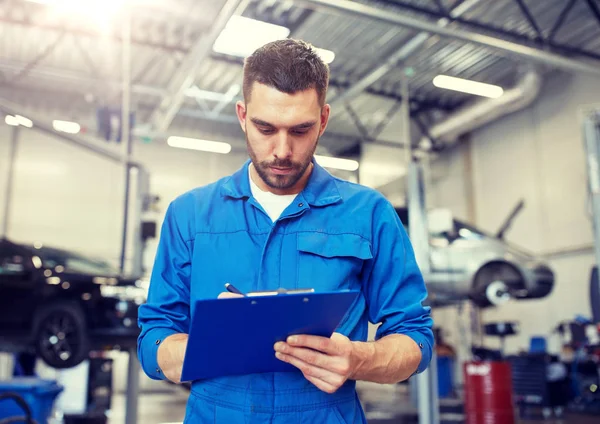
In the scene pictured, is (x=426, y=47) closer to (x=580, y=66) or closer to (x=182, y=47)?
(x=580, y=66)

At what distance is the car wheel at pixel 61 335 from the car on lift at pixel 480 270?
386 cm

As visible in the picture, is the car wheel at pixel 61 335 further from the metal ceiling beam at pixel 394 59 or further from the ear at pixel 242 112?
the metal ceiling beam at pixel 394 59

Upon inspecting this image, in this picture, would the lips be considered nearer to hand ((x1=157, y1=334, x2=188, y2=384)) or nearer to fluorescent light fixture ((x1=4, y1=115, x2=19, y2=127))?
hand ((x1=157, y1=334, x2=188, y2=384))

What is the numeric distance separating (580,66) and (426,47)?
2329 millimetres

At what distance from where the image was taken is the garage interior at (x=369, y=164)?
16.6 ft

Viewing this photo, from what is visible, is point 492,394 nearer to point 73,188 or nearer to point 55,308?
point 55,308

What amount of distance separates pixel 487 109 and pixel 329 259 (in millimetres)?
9531

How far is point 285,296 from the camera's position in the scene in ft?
3.08

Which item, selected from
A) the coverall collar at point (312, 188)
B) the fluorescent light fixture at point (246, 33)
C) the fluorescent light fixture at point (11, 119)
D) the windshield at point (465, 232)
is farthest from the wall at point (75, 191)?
the coverall collar at point (312, 188)

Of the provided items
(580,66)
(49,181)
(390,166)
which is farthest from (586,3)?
(49,181)

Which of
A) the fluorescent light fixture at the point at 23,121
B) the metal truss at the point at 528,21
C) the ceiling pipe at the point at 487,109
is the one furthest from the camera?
the ceiling pipe at the point at 487,109

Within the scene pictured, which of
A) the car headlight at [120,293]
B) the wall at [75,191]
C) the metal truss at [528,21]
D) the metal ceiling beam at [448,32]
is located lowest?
the car headlight at [120,293]

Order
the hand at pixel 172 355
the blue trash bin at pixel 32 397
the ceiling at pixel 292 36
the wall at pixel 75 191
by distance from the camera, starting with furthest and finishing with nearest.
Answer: the wall at pixel 75 191 < the ceiling at pixel 292 36 < the blue trash bin at pixel 32 397 < the hand at pixel 172 355

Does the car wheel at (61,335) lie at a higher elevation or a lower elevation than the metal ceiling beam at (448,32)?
lower
